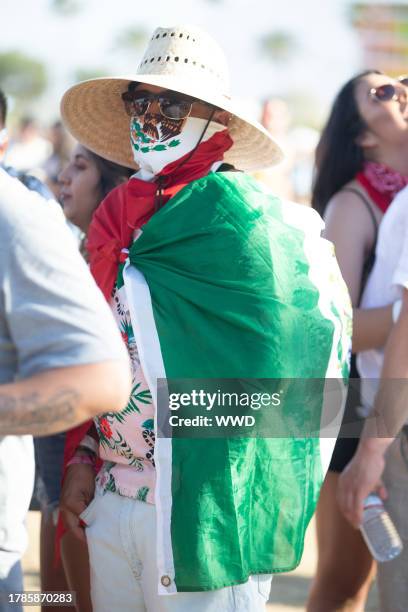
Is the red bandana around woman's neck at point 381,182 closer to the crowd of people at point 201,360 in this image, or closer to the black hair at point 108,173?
the crowd of people at point 201,360

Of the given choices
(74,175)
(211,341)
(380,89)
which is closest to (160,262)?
(211,341)

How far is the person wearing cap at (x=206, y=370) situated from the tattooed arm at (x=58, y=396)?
89 centimetres

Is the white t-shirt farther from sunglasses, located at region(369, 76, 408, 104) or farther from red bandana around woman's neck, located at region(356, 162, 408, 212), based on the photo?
sunglasses, located at region(369, 76, 408, 104)

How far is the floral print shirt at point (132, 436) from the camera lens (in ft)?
9.66

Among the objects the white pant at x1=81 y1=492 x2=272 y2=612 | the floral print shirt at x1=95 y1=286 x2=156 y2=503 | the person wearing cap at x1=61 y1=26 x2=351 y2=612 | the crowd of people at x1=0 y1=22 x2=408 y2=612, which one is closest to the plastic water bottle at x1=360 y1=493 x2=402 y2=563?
the crowd of people at x1=0 y1=22 x2=408 y2=612

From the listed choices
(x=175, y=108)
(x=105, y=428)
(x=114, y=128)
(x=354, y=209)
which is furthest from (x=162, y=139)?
(x=354, y=209)

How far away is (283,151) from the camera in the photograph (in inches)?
144

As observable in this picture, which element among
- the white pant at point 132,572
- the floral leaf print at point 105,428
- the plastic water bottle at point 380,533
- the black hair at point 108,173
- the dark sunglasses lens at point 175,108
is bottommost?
the plastic water bottle at point 380,533

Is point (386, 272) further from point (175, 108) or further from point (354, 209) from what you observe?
point (175, 108)

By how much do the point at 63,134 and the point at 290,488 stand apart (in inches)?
343

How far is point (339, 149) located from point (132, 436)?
6.04 feet

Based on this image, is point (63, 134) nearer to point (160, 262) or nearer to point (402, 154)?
point (402, 154)

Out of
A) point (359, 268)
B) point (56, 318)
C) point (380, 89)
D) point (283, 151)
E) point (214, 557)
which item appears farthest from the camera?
point (380, 89)

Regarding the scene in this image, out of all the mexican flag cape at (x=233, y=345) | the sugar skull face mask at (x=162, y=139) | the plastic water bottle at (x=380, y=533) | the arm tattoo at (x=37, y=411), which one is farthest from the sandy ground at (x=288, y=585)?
the arm tattoo at (x=37, y=411)
